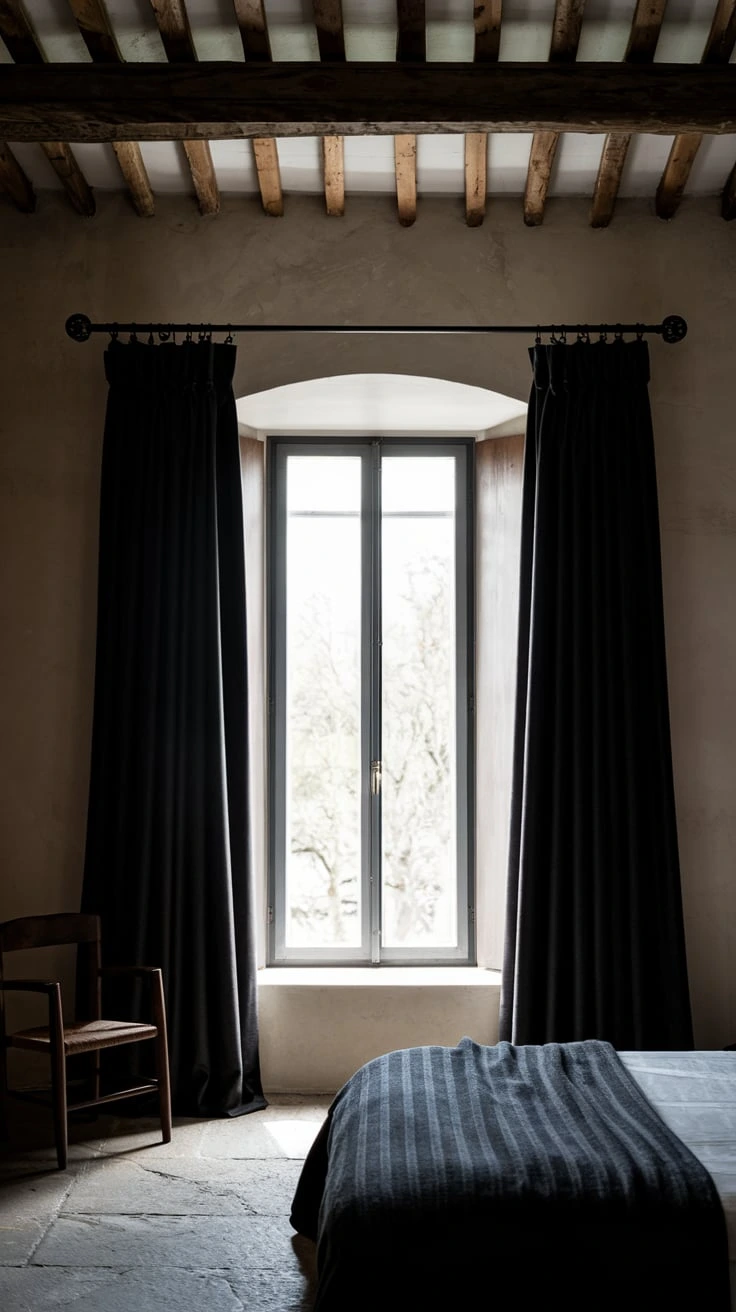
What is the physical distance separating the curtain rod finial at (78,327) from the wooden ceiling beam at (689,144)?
6.77ft

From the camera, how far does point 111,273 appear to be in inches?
161

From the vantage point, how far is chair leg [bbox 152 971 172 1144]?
11.4ft

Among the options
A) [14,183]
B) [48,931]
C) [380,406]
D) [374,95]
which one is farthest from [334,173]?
[48,931]

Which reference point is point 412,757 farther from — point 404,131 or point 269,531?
point 404,131

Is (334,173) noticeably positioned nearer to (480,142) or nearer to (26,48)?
(480,142)

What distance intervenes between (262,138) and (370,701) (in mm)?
2052

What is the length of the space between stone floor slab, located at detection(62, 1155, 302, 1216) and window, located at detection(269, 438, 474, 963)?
1.16 m

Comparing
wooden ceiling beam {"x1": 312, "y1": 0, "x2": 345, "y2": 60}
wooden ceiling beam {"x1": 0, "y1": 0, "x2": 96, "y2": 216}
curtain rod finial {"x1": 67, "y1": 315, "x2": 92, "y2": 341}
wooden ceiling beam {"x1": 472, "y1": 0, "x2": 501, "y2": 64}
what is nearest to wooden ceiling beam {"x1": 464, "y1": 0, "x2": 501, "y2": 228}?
wooden ceiling beam {"x1": 472, "y1": 0, "x2": 501, "y2": 64}

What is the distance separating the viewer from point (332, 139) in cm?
375

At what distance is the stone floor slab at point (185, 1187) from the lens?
2.95 meters

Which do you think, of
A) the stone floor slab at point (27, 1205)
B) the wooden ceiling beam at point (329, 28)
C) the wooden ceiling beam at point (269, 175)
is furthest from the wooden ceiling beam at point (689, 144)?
the stone floor slab at point (27, 1205)

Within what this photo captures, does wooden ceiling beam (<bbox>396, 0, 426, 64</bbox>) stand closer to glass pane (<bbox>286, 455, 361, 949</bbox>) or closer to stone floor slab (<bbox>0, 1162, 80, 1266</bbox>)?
glass pane (<bbox>286, 455, 361, 949</bbox>)

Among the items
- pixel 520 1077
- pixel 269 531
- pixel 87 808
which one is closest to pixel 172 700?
pixel 87 808

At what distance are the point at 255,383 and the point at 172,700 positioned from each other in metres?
1.19
